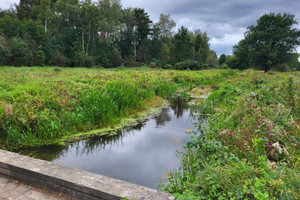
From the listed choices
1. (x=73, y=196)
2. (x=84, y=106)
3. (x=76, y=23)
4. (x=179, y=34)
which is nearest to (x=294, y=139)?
(x=73, y=196)

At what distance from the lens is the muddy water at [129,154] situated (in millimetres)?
3986

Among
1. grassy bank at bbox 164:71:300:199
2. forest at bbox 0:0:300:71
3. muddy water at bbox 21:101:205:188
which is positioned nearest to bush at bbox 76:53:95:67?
forest at bbox 0:0:300:71

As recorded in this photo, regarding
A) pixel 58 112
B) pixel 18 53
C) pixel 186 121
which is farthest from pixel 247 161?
pixel 18 53

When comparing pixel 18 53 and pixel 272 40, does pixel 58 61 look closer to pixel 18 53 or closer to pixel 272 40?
pixel 18 53

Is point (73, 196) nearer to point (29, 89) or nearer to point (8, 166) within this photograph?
point (8, 166)

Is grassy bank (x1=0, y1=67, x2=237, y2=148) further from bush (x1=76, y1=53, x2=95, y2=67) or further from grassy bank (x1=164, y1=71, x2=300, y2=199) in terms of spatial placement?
bush (x1=76, y1=53, x2=95, y2=67)

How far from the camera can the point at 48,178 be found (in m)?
2.44

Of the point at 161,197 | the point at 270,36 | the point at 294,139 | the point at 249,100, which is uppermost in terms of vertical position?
the point at 270,36

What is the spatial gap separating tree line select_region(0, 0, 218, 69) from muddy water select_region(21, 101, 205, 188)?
22.6m

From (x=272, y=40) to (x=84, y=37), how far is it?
29.2m

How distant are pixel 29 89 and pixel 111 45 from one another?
107ft

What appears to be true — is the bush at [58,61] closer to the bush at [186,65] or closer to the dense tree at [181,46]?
the bush at [186,65]

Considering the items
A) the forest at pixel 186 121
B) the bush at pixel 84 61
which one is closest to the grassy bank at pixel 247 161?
the forest at pixel 186 121

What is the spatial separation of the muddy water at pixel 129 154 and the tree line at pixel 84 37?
74.1 ft
